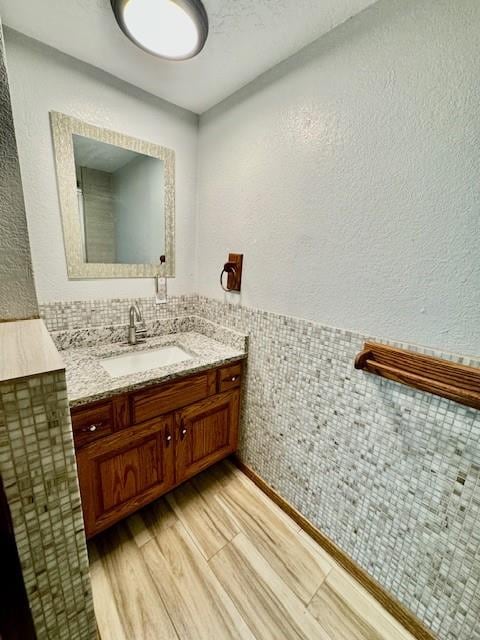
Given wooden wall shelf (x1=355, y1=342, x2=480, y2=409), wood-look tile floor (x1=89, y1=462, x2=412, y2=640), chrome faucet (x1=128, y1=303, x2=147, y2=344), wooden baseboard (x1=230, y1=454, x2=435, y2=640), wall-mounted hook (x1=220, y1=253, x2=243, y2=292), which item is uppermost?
wall-mounted hook (x1=220, y1=253, x2=243, y2=292)

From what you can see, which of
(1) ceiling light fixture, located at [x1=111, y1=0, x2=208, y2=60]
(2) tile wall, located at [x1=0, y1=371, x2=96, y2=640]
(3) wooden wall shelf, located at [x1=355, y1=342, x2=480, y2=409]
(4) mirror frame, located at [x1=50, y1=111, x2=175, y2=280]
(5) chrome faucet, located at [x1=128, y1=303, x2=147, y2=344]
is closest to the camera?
(2) tile wall, located at [x1=0, y1=371, x2=96, y2=640]

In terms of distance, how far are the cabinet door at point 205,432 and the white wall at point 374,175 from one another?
25.7 inches

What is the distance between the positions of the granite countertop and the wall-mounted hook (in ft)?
1.27

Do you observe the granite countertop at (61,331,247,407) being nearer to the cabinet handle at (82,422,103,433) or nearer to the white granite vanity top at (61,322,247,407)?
the white granite vanity top at (61,322,247,407)

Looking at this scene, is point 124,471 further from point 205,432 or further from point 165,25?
point 165,25

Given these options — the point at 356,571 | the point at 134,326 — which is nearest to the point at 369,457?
the point at 356,571

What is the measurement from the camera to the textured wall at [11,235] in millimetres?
833

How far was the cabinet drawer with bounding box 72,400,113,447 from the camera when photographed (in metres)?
1.03

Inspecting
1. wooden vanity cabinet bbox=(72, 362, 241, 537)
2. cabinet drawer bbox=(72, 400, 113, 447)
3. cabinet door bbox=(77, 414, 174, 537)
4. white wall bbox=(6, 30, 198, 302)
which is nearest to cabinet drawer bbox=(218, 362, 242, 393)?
wooden vanity cabinet bbox=(72, 362, 241, 537)

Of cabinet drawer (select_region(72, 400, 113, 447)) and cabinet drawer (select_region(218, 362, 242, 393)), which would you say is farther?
cabinet drawer (select_region(218, 362, 242, 393))

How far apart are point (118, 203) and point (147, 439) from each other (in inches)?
50.7

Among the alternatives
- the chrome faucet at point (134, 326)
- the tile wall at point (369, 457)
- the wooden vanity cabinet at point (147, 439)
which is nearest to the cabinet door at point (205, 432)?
the wooden vanity cabinet at point (147, 439)

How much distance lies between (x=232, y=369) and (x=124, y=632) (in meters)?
1.11

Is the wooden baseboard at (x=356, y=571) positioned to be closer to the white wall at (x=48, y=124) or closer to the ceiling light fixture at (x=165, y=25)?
the white wall at (x=48, y=124)
